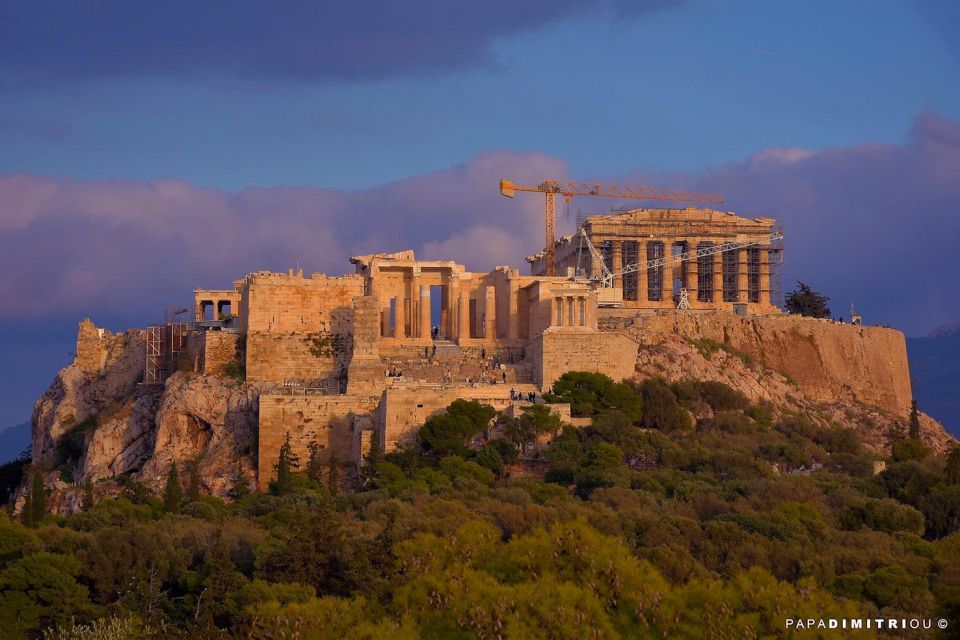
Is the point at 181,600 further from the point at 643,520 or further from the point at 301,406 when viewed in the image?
the point at 301,406

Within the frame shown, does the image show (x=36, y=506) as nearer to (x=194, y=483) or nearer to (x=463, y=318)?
(x=194, y=483)

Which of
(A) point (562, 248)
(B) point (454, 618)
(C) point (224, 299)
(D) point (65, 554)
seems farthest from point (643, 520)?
(A) point (562, 248)

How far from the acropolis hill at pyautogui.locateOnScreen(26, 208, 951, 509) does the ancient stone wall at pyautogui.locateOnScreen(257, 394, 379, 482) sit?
0.07m

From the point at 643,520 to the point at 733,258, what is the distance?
33075 mm

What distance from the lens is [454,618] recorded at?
41344 millimetres

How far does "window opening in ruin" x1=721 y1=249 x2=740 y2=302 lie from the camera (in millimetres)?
83812

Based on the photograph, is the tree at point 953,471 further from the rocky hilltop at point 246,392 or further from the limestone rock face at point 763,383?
the rocky hilltop at point 246,392

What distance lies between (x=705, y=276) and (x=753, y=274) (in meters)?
2.26

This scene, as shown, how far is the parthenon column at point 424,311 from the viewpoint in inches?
2881

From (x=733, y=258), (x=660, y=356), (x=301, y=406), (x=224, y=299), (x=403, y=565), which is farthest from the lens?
(x=733, y=258)

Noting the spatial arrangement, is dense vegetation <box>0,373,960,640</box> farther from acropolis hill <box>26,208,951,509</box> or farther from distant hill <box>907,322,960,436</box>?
distant hill <box>907,322,960,436</box>

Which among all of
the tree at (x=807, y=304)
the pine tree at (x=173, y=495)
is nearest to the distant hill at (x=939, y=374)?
the tree at (x=807, y=304)

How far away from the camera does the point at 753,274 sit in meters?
84.6

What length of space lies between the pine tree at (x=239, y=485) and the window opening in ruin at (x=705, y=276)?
86.0 feet
